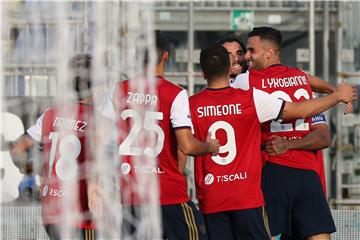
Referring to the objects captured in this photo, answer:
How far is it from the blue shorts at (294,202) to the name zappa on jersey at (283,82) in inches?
19.3

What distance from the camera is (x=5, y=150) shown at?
838cm

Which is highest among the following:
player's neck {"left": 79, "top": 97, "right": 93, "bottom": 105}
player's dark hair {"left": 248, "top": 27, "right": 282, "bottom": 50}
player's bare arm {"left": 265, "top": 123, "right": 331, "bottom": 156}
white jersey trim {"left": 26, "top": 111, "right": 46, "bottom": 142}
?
player's dark hair {"left": 248, "top": 27, "right": 282, "bottom": 50}

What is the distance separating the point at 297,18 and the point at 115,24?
5.66 metres

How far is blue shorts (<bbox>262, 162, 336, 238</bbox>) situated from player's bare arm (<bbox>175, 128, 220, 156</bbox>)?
3.18 ft

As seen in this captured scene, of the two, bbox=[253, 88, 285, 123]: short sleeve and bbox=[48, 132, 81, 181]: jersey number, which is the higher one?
bbox=[253, 88, 285, 123]: short sleeve

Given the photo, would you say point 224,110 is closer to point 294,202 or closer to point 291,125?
point 291,125

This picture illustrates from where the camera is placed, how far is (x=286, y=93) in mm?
5465

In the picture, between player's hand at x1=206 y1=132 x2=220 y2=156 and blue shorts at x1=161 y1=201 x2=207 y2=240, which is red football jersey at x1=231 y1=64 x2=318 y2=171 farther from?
blue shorts at x1=161 y1=201 x2=207 y2=240

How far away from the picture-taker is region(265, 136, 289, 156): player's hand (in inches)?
207

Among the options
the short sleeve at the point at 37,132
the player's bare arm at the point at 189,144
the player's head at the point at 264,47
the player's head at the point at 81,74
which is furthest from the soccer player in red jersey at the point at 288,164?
the short sleeve at the point at 37,132

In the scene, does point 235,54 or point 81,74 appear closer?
point 81,74

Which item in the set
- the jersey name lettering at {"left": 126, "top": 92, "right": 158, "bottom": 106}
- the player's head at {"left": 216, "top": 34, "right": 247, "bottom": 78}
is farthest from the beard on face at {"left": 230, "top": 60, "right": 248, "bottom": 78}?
the jersey name lettering at {"left": 126, "top": 92, "right": 158, "bottom": 106}

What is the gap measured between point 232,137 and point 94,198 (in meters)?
0.83

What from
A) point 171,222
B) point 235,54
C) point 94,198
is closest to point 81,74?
point 94,198
